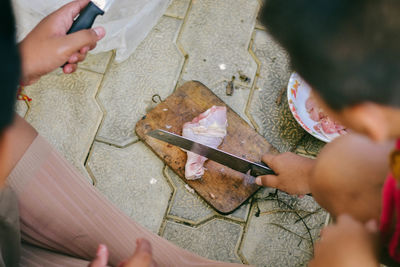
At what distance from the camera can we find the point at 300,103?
1.86m

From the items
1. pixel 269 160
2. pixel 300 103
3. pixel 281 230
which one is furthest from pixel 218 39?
pixel 281 230

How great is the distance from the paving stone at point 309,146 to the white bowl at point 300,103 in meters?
0.11

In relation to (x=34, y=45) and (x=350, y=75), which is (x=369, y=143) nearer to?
(x=350, y=75)

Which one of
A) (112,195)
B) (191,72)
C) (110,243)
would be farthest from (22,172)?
(191,72)

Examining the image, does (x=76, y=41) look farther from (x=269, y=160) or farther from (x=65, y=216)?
(x=269, y=160)

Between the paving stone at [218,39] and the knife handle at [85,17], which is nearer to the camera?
the knife handle at [85,17]

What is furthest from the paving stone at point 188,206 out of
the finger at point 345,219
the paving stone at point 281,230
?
the finger at point 345,219

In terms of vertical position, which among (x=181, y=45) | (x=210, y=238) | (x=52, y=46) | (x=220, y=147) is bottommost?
(x=210, y=238)

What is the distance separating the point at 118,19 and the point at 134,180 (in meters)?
0.85

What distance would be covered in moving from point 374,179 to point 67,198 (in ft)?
3.06

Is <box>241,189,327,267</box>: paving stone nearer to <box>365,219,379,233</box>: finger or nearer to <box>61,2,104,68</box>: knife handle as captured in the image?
<box>365,219,379,233</box>: finger

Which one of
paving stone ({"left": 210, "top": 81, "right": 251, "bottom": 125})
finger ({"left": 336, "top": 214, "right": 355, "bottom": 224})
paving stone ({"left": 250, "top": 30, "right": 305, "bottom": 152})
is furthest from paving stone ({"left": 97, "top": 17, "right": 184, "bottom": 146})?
finger ({"left": 336, "top": 214, "right": 355, "bottom": 224})

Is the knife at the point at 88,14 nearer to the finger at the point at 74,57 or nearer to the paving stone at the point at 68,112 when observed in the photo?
the finger at the point at 74,57

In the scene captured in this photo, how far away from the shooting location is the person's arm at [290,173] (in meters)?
1.42
